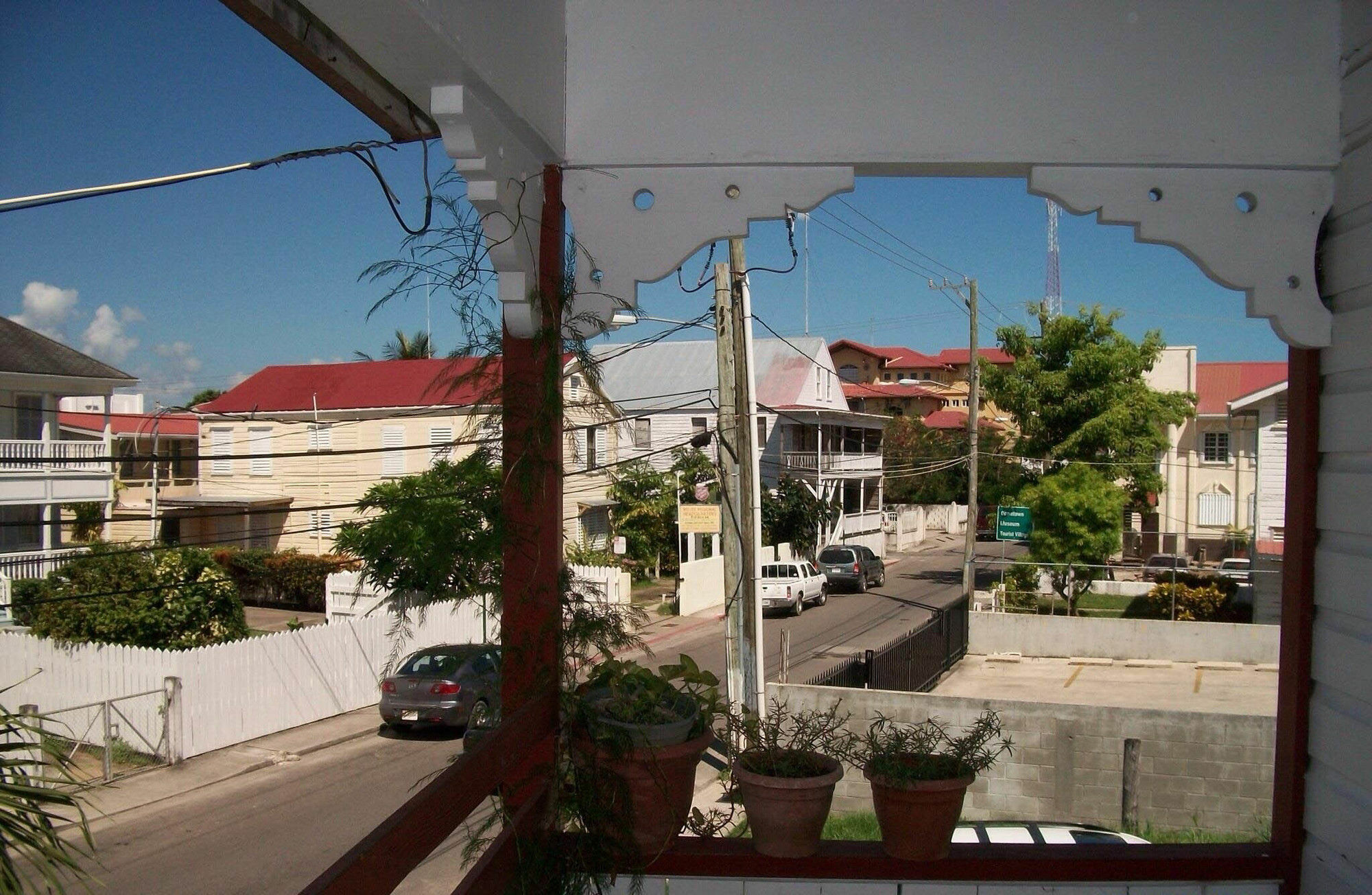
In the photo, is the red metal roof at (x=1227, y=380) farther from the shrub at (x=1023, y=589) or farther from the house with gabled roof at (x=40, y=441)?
the house with gabled roof at (x=40, y=441)

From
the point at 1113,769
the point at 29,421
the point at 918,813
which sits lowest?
the point at 1113,769

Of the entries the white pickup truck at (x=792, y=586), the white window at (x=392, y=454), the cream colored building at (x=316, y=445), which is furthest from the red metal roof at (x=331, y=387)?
the white pickup truck at (x=792, y=586)

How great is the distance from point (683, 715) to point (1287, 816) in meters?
1.61

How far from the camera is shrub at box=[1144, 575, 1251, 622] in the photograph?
1748cm

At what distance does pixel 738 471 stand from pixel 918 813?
273 inches

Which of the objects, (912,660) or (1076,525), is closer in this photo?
(912,660)

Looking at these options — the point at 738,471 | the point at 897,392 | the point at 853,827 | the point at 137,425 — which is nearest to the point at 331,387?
the point at 137,425

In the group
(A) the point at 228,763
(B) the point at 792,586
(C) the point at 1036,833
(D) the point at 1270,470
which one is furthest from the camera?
(B) the point at 792,586

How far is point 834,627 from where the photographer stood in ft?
61.5

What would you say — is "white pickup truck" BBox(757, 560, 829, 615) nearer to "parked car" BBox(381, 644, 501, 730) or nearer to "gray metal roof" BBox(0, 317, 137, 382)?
"parked car" BBox(381, 644, 501, 730)

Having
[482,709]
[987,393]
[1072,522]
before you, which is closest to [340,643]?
[482,709]

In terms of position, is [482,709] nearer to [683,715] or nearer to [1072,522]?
[683,715]

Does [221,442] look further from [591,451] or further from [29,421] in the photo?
[591,451]

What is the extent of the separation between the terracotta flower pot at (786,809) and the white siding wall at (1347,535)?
4.03ft
